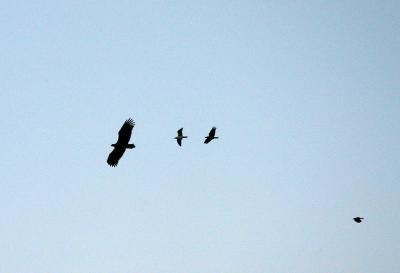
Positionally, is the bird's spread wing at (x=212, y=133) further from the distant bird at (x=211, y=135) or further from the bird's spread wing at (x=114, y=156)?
the bird's spread wing at (x=114, y=156)

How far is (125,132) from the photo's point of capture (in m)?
33.8

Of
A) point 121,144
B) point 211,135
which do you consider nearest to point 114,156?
point 121,144

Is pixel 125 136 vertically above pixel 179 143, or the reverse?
pixel 179 143

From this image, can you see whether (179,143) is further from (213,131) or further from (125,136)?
A: (125,136)

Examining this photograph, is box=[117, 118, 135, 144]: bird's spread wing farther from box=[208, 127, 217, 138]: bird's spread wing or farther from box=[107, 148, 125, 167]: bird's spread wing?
box=[208, 127, 217, 138]: bird's spread wing

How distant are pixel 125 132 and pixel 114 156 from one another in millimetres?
2314

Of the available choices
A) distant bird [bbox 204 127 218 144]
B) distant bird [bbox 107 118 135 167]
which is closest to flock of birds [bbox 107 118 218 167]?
distant bird [bbox 107 118 135 167]

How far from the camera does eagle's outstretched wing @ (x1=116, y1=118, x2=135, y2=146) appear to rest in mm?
33688

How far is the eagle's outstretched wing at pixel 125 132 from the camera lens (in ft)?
111

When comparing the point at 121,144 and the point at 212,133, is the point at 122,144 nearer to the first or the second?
the point at 121,144

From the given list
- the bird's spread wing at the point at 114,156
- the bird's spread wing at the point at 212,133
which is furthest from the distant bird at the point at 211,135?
the bird's spread wing at the point at 114,156

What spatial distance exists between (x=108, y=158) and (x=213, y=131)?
1409 cm

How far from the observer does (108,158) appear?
115 ft

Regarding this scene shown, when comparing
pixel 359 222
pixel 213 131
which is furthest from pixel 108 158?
pixel 359 222
